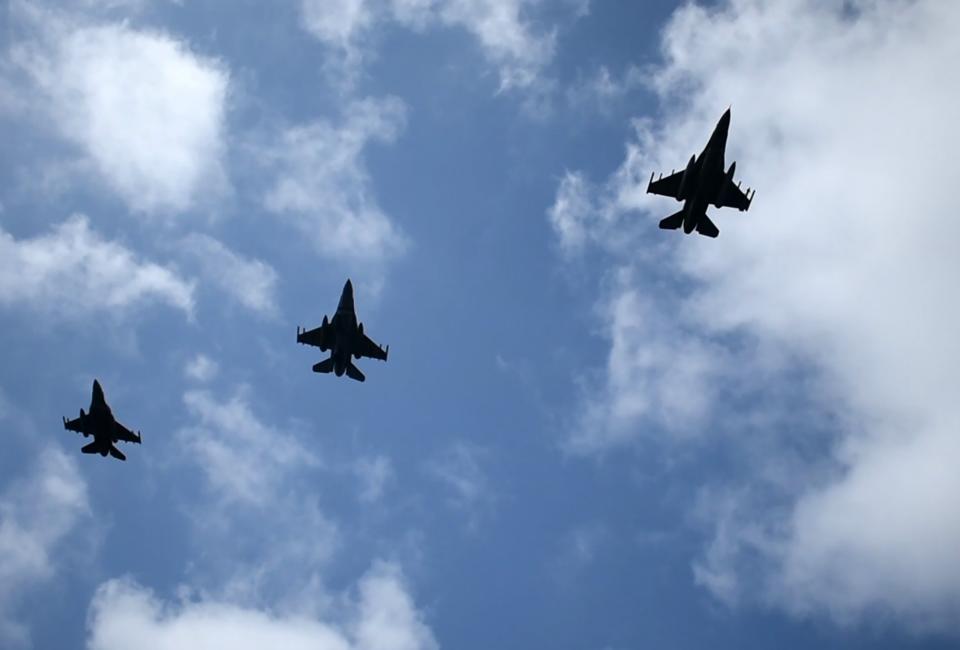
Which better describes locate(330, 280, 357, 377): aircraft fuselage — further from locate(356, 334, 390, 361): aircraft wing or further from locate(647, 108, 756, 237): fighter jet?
locate(647, 108, 756, 237): fighter jet

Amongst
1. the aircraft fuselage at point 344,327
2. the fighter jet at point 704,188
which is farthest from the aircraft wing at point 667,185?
the aircraft fuselage at point 344,327

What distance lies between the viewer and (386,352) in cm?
6981

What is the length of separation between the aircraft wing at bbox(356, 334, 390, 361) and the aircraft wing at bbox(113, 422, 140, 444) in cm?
2117

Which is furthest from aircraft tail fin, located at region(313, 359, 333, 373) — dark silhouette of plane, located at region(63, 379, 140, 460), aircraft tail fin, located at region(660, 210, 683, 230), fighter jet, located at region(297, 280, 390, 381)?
aircraft tail fin, located at region(660, 210, 683, 230)

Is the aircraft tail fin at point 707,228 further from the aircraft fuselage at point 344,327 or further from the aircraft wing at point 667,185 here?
the aircraft fuselage at point 344,327

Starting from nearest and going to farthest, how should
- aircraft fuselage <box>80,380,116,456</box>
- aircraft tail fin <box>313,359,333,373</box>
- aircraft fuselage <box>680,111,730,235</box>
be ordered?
aircraft fuselage <box>680,111,730,235</box> < aircraft fuselage <box>80,380,116,456</box> < aircraft tail fin <box>313,359,333,373</box>

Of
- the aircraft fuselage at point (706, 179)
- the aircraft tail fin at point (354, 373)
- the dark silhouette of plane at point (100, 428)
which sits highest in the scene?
the aircraft fuselage at point (706, 179)

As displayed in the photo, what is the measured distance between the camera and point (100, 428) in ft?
228

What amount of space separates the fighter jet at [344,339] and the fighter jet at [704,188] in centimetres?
Result: 2487

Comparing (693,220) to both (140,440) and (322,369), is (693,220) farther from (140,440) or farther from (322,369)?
(140,440)

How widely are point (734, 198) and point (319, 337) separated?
33.8 meters

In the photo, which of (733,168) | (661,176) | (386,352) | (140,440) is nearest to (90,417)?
(140,440)

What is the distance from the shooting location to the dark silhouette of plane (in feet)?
224

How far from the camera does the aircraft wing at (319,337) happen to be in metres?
66.9
